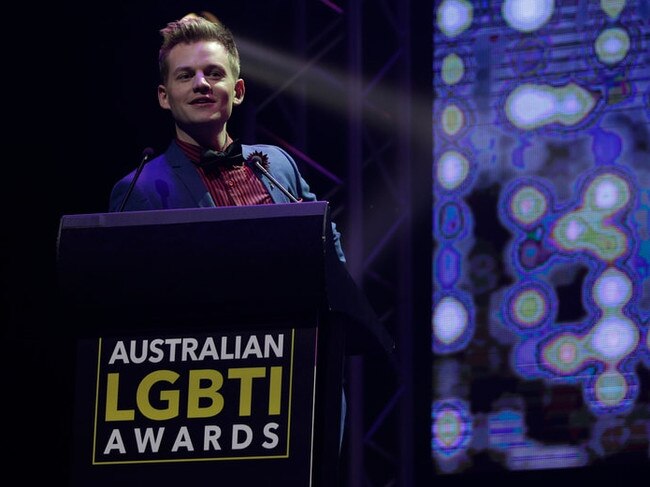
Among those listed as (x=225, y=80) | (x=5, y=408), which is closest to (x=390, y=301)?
(x=5, y=408)

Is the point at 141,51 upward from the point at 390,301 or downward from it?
upward

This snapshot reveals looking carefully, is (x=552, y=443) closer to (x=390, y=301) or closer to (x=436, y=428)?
(x=436, y=428)

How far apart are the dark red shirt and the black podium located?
0.84 feet

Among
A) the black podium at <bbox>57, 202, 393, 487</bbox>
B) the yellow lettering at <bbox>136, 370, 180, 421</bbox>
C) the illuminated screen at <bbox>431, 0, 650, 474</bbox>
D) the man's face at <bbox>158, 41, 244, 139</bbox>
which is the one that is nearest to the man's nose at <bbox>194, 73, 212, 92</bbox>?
the man's face at <bbox>158, 41, 244, 139</bbox>

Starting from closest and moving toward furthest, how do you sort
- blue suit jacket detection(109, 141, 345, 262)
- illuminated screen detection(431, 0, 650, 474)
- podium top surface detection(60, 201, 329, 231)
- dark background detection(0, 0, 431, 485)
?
1. podium top surface detection(60, 201, 329, 231)
2. blue suit jacket detection(109, 141, 345, 262)
3. dark background detection(0, 0, 431, 485)
4. illuminated screen detection(431, 0, 650, 474)

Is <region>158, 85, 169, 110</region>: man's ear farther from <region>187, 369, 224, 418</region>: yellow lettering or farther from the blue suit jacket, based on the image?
<region>187, 369, 224, 418</region>: yellow lettering

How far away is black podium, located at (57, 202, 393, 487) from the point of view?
1.69 meters

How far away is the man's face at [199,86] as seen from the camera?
1.98m

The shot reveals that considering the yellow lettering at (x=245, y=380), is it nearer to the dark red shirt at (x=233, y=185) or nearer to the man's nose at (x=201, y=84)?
the dark red shirt at (x=233, y=185)

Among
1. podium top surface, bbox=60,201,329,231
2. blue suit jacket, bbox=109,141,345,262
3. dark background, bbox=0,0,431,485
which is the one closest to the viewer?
podium top surface, bbox=60,201,329,231

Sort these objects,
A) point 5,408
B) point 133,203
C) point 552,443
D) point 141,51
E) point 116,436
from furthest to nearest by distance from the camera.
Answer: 1. point 552,443
2. point 141,51
3. point 5,408
4. point 133,203
5. point 116,436

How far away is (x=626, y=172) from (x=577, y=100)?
0.36 meters

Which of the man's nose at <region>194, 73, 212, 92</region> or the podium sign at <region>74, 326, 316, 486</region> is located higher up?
the man's nose at <region>194, 73, 212, 92</region>

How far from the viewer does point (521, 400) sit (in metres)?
5.09
